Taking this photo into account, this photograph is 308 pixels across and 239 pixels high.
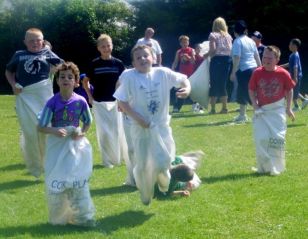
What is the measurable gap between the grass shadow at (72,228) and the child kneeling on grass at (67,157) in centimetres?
10

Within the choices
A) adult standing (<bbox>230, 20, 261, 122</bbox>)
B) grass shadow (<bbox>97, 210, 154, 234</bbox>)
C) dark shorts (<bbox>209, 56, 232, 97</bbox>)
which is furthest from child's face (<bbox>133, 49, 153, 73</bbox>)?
dark shorts (<bbox>209, 56, 232, 97</bbox>)

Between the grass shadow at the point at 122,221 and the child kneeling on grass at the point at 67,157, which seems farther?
the grass shadow at the point at 122,221

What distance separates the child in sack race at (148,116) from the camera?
7863 mm

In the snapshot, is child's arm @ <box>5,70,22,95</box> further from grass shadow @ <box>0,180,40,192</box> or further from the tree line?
the tree line

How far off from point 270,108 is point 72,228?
374 centimetres

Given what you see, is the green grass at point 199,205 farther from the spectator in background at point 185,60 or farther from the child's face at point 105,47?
the spectator in background at point 185,60

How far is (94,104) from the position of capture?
11289 mm

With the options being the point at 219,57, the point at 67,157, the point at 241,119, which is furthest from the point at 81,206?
the point at 219,57

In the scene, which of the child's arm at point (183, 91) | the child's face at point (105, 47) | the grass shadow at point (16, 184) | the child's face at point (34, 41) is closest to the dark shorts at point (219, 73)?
the child's face at point (105, 47)

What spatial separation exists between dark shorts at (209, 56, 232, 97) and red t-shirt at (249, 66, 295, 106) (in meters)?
7.13

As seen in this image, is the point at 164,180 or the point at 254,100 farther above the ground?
the point at 254,100

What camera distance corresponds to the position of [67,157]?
7527 millimetres

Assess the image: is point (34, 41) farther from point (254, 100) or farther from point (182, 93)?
point (254, 100)

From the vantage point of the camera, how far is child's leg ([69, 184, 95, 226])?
24.5ft
